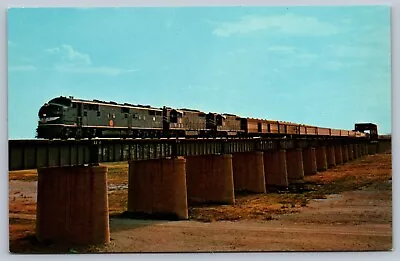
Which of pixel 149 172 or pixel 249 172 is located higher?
pixel 149 172

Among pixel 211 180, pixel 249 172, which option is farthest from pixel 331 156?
pixel 211 180

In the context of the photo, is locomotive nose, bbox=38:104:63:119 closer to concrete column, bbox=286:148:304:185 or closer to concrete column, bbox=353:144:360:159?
concrete column, bbox=353:144:360:159

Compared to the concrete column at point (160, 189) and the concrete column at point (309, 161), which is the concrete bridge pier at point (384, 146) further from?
the concrete column at point (309, 161)

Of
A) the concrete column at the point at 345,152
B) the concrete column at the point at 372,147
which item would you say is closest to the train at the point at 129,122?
the concrete column at the point at 372,147

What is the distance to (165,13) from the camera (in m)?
19.7

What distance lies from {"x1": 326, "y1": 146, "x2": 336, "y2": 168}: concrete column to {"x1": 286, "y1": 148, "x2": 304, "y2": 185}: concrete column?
2.34m

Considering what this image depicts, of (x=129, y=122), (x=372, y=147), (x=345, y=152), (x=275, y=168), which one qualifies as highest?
(x=129, y=122)

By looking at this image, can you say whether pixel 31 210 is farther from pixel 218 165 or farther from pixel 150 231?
pixel 218 165

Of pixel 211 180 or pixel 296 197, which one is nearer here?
pixel 296 197

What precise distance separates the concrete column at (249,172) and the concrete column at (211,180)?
19.0 ft

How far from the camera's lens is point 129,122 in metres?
26.6

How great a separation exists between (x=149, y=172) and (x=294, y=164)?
20.9 m

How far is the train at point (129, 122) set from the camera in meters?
21.0

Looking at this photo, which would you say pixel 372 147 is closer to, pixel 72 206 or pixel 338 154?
pixel 72 206
